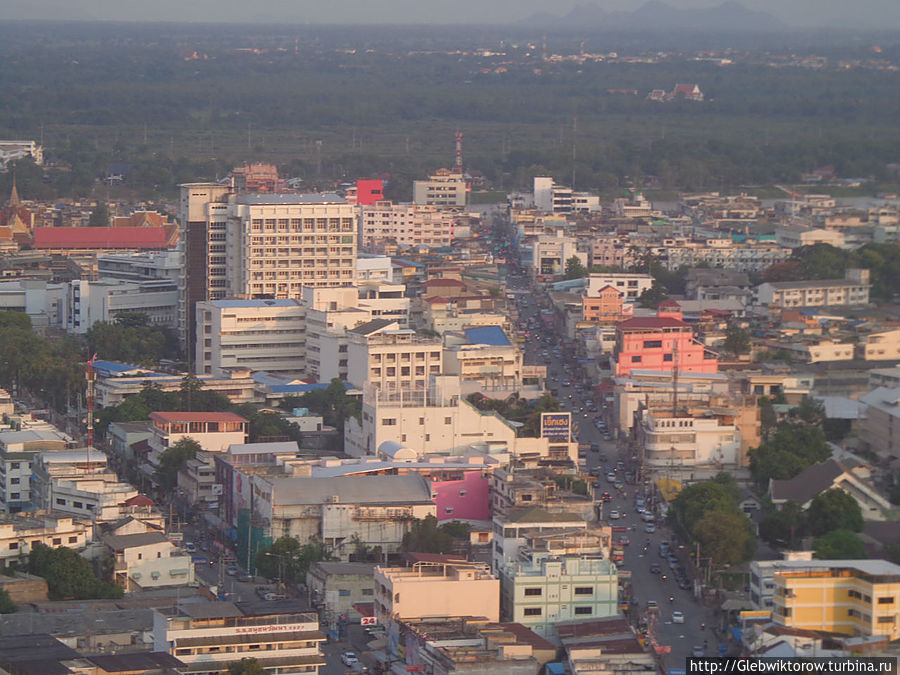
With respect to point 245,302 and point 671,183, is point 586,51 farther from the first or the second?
point 245,302

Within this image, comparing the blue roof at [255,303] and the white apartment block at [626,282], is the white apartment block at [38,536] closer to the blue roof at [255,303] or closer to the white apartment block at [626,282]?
the blue roof at [255,303]

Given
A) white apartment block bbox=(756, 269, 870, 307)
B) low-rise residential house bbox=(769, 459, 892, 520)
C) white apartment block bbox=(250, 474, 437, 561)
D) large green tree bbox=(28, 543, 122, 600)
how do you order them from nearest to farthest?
1. large green tree bbox=(28, 543, 122, 600)
2. white apartment block bbox=(250, 474, 437, 561)
3. low-rise residential house bbox=(769, 459, 892, 520)
4. white apartment block bbox=(756, 269, 870, 307)

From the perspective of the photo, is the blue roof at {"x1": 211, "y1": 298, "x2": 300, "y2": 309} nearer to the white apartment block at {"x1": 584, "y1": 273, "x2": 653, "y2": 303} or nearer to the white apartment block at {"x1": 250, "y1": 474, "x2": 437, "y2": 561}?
the white apartment block at {"x1": 584, "y1": 273, "x2": 653, "y2": 303}

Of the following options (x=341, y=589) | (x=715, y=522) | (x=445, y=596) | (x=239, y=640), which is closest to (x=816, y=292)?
(x=715, y=522)

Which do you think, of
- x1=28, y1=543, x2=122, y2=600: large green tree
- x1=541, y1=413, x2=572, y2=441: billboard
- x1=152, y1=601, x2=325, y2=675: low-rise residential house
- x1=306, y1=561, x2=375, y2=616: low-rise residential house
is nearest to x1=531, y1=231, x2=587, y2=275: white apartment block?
x1=541, y1=413, x2=572, y2=441: billboard

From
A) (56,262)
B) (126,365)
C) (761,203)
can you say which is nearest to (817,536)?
(126,365)

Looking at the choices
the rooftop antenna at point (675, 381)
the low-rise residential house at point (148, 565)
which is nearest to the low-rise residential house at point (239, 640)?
the low-rise residential house at point (148, 565)
